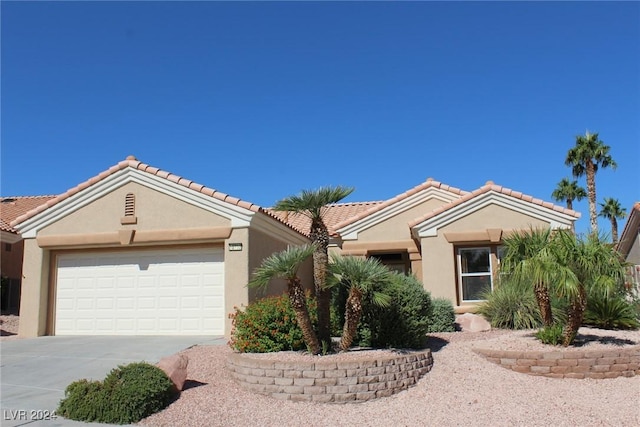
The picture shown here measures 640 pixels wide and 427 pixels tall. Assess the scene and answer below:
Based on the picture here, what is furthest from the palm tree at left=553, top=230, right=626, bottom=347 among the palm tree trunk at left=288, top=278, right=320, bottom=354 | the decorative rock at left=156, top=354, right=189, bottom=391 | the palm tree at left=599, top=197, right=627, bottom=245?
the palm tree at left=599, top=197, right=627, bottom=245

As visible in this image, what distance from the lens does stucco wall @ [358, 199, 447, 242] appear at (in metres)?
18.9

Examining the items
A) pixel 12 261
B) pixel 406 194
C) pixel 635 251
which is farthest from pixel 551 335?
pixel 635 251

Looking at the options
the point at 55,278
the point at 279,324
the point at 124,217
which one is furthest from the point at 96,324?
the point at 279,324

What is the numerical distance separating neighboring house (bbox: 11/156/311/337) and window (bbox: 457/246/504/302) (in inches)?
228

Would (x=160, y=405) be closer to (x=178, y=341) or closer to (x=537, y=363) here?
(x=178, y=341)

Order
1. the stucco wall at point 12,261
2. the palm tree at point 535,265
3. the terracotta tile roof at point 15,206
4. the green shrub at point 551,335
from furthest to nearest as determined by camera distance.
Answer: the terracotta tile roof at point 15,206, the stucco wall at point 12,261, the green shrub at point 551,335, the palm tree at point 535,265

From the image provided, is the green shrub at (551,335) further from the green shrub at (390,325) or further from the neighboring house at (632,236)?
the neighboring house at (632,236)

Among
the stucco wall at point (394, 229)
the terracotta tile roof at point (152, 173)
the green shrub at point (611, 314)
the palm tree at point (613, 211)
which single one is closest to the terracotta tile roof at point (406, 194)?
the stucco wall at point (394, 229)

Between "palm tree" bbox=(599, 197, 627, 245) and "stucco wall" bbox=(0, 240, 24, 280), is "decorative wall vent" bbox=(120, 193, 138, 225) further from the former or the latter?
"palm tree" bbox=(599, 197, 627, 245)

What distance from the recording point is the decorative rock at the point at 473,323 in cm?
1348

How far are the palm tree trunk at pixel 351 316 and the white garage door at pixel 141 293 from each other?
486 centimetres

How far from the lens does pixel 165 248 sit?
566 inches

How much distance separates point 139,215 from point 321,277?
271 inches

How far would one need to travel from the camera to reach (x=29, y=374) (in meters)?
9.82
